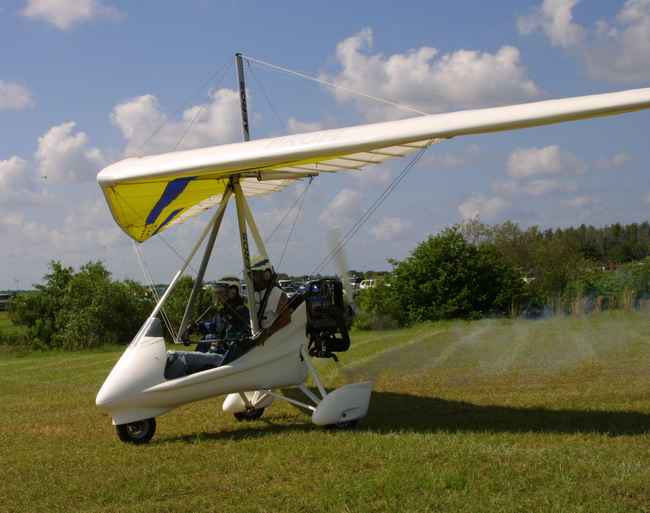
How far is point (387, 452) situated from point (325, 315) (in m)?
2.40

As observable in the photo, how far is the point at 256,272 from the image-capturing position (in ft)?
27.6

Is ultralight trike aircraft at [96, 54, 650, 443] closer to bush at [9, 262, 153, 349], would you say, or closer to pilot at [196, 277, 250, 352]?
pilot at [196, 277, 250, 352]

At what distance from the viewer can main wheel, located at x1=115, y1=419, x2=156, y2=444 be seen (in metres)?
7.59

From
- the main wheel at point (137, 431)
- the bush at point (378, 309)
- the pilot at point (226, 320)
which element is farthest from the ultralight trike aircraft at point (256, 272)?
the bush at point (378, 309)

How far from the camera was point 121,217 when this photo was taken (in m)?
8.24

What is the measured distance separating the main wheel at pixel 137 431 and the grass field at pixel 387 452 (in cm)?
13

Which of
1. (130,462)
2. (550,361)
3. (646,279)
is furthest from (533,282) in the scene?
(130,462)

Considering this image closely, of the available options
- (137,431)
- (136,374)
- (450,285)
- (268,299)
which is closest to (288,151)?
(268,299)

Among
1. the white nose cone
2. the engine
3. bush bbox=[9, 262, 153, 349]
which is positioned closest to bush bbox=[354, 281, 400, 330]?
bush bbox=[9, 262, 153, 349]

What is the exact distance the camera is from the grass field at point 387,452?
5.15 meters

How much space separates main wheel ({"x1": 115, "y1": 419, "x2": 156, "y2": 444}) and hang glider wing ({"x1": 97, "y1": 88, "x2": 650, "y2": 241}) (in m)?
2.18

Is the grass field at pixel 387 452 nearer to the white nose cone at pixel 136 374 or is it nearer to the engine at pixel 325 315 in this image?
the white nose cone at pixel 136 374

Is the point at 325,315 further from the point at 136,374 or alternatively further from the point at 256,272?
the point at 136,374

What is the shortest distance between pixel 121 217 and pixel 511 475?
16.1 ft
